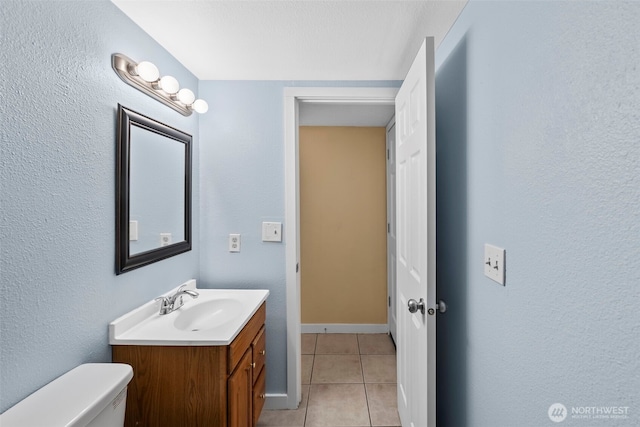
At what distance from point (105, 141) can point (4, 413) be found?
0.92m

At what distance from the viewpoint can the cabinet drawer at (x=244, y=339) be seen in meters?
1.31

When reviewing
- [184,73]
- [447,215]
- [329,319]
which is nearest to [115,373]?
[447,215]

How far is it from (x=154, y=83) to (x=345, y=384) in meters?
2.29

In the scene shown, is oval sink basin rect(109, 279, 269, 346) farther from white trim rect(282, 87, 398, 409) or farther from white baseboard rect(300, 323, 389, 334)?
white baseboard rect(300, 323, 389, 334)

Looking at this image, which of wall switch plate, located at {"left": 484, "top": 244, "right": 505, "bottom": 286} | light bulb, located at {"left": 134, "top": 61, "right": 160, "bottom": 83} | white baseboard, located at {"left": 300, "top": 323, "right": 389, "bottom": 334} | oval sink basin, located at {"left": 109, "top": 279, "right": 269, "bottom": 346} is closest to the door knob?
wall switch plate, located at {"left": 484, "top": 244, "right": 505, "bottom": 286}

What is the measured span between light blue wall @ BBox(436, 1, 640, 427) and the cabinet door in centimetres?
97

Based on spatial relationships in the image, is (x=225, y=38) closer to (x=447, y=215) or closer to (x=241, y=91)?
(x=241, y=91)

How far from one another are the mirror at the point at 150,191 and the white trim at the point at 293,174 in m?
0.62

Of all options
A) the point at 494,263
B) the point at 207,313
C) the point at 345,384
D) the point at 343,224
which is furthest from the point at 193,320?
the point at 343,224

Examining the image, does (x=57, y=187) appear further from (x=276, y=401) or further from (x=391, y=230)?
(x=391, y=230)

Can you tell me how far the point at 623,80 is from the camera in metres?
0.56

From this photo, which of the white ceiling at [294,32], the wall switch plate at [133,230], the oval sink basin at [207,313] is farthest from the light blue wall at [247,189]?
the wall switch plate at [133,230]

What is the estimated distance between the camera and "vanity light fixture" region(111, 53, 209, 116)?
129cm

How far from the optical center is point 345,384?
2.31 meters
